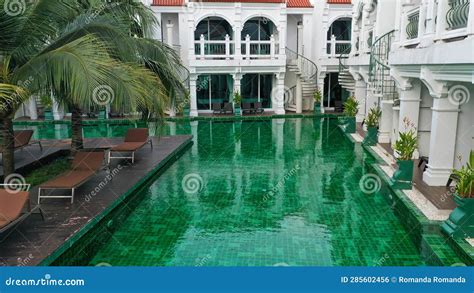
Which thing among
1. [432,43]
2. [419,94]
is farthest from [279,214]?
[419,94]

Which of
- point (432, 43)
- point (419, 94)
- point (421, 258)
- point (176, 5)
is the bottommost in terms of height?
point (421, 258)

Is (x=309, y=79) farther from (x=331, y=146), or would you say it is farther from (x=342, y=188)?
(x=342, y=188)

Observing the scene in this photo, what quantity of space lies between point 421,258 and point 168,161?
8476 mm

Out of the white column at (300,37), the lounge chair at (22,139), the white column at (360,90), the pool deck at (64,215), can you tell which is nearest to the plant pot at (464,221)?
the pool deck at (64,215)

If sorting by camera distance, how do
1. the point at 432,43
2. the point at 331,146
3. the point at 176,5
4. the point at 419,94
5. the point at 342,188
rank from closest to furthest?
the point at 432,43
the point at 342,188
the point at 419,94
the point at 331,146
the point at 176,5

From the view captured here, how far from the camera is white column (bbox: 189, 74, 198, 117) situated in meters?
23.2

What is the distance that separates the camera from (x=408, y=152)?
9711 mm

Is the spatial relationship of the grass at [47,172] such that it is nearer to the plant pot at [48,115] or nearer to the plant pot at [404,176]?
the plant pot at [404,176]

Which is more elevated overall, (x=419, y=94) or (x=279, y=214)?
(x=419, y=94)

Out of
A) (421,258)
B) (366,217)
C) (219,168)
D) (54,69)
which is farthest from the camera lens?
(219,168)

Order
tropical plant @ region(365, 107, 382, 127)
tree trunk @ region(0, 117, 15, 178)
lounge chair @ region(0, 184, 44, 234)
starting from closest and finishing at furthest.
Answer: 1. lounge chair @ region(0, 184, 44, 234)
2. tree trunk @ region(0, 117, 15, 178)
3. tropical plant @ region(365, 107, 382, 127)

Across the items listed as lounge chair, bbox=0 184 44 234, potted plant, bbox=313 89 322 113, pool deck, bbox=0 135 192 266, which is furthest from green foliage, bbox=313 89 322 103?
lounge chair, bbox=0 184 44 234

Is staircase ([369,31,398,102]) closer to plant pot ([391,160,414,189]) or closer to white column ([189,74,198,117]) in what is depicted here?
plant pot ([391,160,414,189])

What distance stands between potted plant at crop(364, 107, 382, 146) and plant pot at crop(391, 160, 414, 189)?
5515mm
